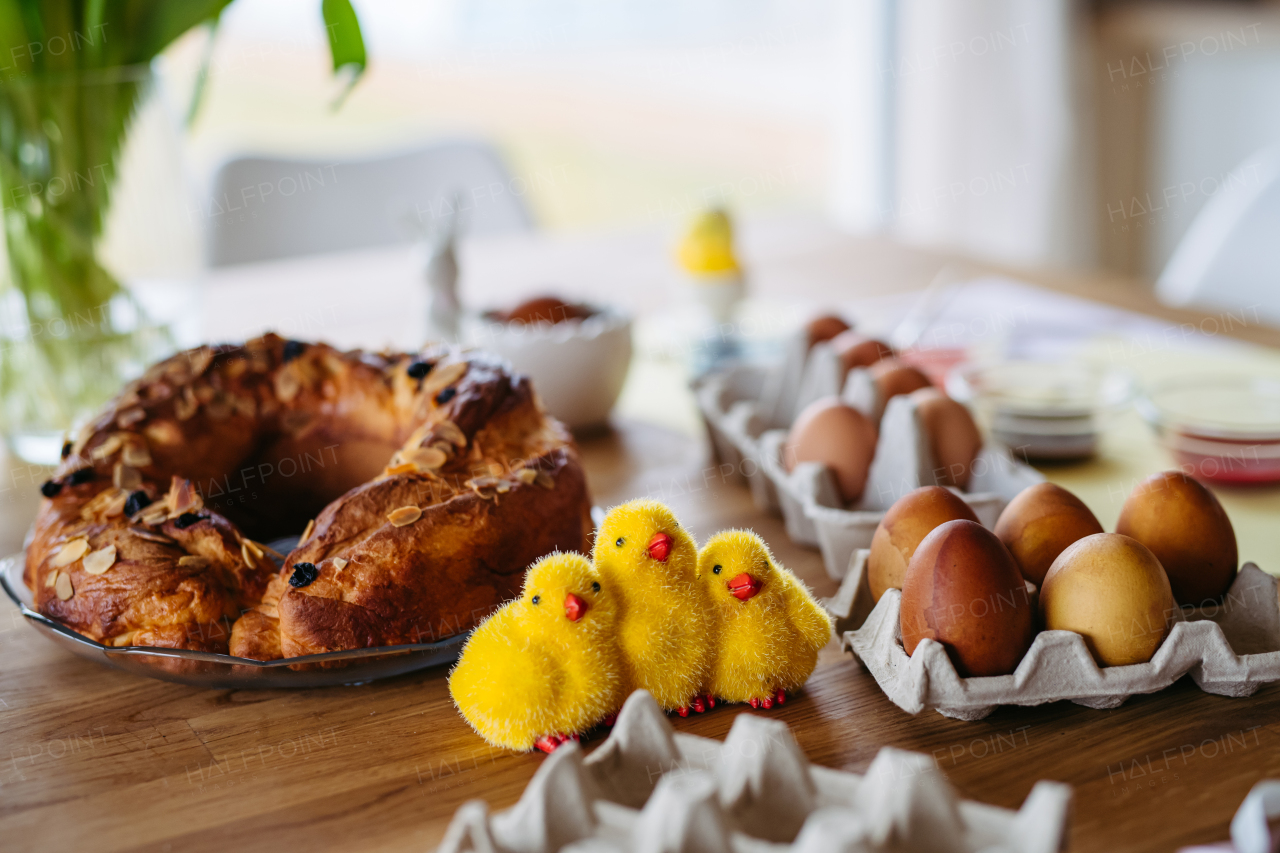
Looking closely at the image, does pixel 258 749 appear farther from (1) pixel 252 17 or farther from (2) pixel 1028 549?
(1) pixel 252 17

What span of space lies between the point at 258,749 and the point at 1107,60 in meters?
3.34

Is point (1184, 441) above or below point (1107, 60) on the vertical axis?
below

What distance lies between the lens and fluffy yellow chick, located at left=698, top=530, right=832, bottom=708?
69 centimetres

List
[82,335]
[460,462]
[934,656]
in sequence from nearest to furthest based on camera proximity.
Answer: [934,656] → [460,462] → [82,335]

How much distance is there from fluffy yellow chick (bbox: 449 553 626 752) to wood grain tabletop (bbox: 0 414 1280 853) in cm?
3

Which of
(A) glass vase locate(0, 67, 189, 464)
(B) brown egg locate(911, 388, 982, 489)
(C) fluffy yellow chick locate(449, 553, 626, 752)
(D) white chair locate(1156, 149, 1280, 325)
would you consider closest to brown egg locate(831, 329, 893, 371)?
(B) brown egg locate(911, 388, 982, 489)

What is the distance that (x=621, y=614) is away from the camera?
67cm

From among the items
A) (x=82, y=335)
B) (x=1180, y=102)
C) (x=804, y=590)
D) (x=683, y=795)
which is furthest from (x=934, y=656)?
(x=1180, y=102)

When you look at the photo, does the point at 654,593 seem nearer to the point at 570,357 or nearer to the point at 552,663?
the point at 552,663

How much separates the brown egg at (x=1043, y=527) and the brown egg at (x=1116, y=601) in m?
0.05

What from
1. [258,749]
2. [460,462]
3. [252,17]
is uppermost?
[252,17]

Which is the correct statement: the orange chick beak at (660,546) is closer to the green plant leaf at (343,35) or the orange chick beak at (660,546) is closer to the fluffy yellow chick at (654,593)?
the fluffy yellow chick at (654,593)

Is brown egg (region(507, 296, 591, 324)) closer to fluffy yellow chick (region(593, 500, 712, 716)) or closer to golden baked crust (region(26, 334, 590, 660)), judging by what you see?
golden baked crust (region(26, 334, 590, 660))

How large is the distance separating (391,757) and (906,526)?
1.18 ft
